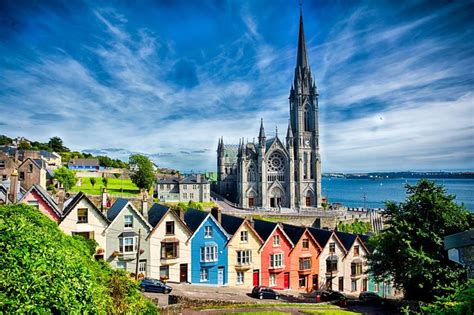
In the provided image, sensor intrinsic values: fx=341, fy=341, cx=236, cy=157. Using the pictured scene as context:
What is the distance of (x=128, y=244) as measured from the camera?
31.0m

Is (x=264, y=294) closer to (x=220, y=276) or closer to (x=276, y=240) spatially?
(x=220, y=276)

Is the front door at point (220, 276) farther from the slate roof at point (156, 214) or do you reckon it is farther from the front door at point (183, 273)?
the slate roof at point (156, 214)

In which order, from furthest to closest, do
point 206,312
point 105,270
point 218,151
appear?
point 218,151 < point 206,312 < point 105,270

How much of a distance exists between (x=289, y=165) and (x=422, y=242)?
7747 centimetres

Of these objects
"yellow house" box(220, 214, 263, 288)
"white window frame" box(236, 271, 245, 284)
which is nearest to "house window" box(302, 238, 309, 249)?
"yellow house" box(220, 214, 263, 288)

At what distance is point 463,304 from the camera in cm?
593

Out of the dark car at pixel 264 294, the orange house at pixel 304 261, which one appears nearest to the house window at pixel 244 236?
the orange house at pixel 304 261

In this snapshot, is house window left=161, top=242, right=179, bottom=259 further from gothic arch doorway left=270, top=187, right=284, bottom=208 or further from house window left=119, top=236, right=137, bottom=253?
gothic arch doorway left=270, top=187, right=284, bottom=208

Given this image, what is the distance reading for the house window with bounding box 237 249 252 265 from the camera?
35.3 meters

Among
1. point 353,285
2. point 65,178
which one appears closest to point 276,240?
point 353,285

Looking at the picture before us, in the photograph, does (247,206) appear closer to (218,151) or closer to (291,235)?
(218,151)

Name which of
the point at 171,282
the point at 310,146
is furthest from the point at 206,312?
the point at 310,146

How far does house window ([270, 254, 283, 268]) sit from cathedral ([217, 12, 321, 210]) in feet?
203

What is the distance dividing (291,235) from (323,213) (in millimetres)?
44059
